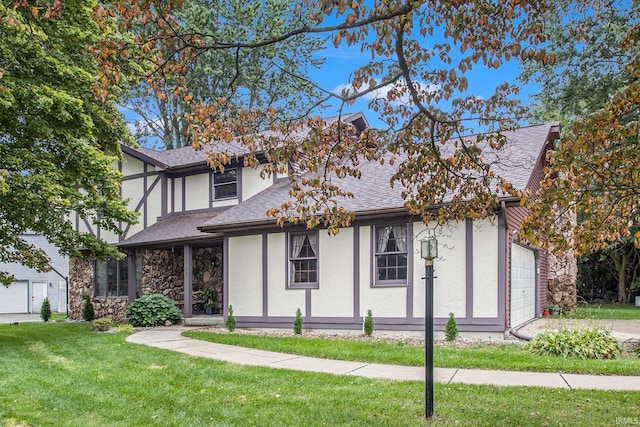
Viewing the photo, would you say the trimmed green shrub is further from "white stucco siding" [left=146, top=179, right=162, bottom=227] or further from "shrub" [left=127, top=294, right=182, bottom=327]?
"white stucco siding" [left=146, top=179, right=162, bottom=227]

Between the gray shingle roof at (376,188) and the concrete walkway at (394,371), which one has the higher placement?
the gray shingle roof at (376,188)

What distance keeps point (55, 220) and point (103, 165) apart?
1.55 m

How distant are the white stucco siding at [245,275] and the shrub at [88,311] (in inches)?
278

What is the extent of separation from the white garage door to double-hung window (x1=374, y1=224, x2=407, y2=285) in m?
2.39

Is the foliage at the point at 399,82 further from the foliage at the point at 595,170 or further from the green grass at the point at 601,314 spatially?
the green grass at the point at 601,314

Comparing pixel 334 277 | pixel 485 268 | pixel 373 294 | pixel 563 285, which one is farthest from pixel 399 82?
pixel 563 285

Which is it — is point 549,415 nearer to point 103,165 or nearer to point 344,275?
point 344,275

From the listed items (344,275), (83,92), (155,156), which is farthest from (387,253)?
(155,156)

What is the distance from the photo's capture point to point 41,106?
33.5 feet

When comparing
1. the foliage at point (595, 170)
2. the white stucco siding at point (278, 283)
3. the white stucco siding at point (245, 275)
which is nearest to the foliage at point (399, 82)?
the foliage at point (595, 170)

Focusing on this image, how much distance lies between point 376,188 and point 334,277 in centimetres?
239

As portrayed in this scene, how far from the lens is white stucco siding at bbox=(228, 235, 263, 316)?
559 inches

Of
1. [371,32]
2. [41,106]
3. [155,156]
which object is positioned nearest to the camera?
[371,32]

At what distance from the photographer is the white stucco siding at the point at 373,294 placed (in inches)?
480
